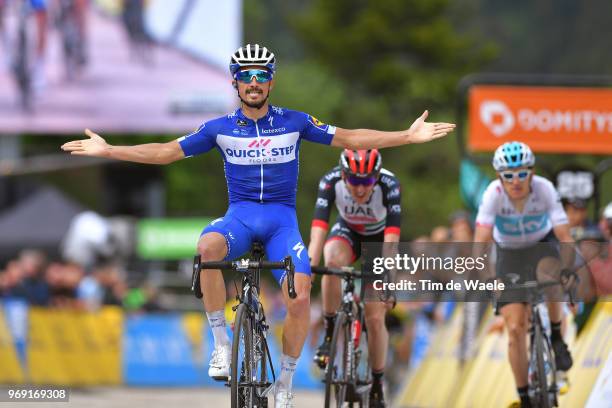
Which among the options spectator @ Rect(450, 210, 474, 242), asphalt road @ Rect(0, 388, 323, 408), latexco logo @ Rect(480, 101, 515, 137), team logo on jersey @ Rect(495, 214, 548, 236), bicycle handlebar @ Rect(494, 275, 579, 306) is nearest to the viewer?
bicycle handlebar @ Rect(494, 275, 579, 306)

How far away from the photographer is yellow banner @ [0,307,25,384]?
24109mm

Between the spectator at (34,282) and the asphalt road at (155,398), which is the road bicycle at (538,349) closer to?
the asphalt road at (155,398)

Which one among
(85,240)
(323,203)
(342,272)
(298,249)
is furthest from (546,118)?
(85,240)

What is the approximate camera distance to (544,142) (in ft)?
57.6

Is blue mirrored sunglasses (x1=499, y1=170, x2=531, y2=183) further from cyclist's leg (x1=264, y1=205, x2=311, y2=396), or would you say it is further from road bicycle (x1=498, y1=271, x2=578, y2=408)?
cyclist's leg (x1=264, y1=205, x2=311, y2=396)

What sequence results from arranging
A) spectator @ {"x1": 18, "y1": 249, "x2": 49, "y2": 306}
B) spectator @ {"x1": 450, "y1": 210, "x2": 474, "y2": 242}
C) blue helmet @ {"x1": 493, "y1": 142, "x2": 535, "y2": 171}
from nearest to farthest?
1. blue helmet @ {"x1": 493, "y1": 142, "x2": 535, "y2": 171}
2. spectator @ {"x1": 450, "y1": 210, "x2": 474, "y2": 242}
3. spectator @ {"x1": 18, "y1": 249, "x2": 49, "y2": 306}

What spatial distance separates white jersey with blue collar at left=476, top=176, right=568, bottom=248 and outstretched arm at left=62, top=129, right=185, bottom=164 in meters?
2.84

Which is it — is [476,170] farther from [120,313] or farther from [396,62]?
[396,62]

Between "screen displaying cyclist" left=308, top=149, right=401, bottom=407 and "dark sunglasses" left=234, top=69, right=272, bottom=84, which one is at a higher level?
"dark sunglasses" left=234, top=69, right=272, bottom=84

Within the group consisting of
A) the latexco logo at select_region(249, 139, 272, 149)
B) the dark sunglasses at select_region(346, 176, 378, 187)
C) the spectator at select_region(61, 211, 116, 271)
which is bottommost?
the dark sunglasses at select_region(346, 176, 378, 187)

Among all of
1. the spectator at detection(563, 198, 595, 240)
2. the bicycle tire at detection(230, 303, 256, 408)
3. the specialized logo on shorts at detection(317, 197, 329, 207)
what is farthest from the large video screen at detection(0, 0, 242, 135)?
the bicycle tire at detection(230, 303, 256, 408)

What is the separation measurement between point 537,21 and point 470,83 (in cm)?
8777

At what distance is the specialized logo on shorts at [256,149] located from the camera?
10.7m

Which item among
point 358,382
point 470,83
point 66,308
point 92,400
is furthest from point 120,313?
point 358,382
